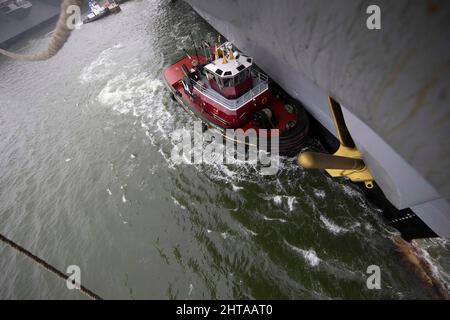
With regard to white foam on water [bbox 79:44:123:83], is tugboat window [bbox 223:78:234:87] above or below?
above

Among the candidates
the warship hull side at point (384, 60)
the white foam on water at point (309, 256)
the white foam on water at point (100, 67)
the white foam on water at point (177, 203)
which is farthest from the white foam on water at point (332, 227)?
the white foam on water at point (100, 67)

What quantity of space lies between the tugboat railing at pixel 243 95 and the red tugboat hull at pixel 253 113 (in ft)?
0.21

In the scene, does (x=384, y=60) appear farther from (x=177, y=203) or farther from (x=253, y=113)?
(x=177, y=203)

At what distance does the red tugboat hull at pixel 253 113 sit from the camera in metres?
11.4

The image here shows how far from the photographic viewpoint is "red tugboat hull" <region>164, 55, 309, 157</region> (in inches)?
447

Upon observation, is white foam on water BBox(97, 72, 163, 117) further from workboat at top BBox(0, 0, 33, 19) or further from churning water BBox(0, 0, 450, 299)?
workboat at top BBox(0, 0, 33, 19)

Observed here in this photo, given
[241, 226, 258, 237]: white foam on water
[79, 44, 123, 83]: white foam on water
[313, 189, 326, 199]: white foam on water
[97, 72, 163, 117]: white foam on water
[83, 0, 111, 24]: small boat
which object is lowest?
[241, 226, 258, 237]: white foam on water

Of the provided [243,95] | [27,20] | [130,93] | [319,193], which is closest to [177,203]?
[243,95]

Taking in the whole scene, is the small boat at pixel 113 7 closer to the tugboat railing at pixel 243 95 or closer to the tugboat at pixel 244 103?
the tugboat at pixel 244 103

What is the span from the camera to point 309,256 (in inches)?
367

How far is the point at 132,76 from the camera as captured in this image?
21.1 m

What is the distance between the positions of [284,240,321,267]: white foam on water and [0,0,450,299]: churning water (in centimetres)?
3

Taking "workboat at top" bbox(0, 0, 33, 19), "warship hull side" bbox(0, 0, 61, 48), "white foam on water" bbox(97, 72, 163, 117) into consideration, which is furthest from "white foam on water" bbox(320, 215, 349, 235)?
"workboat at top" bbox(0, 0, 33, 19)

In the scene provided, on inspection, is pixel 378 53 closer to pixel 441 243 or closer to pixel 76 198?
pixel 441 243
